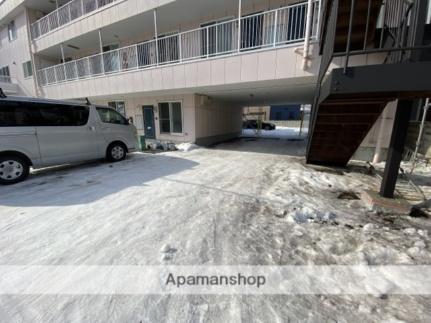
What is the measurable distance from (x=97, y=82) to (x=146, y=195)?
896 centimetres

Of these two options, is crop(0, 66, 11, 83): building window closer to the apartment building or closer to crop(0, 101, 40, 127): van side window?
the apartment building

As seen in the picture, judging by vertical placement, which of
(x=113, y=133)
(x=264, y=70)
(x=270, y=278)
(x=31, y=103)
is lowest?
(x=270, y=278)

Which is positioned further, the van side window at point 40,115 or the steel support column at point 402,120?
the van side window at point 40,115

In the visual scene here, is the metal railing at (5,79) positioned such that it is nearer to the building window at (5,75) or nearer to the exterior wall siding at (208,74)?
the building window at (5,75)

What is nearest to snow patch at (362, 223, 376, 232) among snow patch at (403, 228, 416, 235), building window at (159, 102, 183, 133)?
snow patch at (403, 228, 416, 235)

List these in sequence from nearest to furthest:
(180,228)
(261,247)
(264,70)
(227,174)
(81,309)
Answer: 1. (81,309)
2. (261,247)
3. (180,228)
4. (227,174)
5. (264,70)

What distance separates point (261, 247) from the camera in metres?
2.37

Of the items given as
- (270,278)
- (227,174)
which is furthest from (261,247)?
(227,174)

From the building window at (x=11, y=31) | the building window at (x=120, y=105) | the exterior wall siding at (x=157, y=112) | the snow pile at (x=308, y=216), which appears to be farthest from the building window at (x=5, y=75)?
the snow pile at (x=308, y=216)

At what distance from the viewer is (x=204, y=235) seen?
260 cm

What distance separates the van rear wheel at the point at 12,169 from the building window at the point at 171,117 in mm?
6269

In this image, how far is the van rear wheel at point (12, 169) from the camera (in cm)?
445

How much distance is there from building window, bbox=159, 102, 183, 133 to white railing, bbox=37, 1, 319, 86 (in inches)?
80.5

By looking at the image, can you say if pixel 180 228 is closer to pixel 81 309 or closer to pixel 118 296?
pixel 118 296
